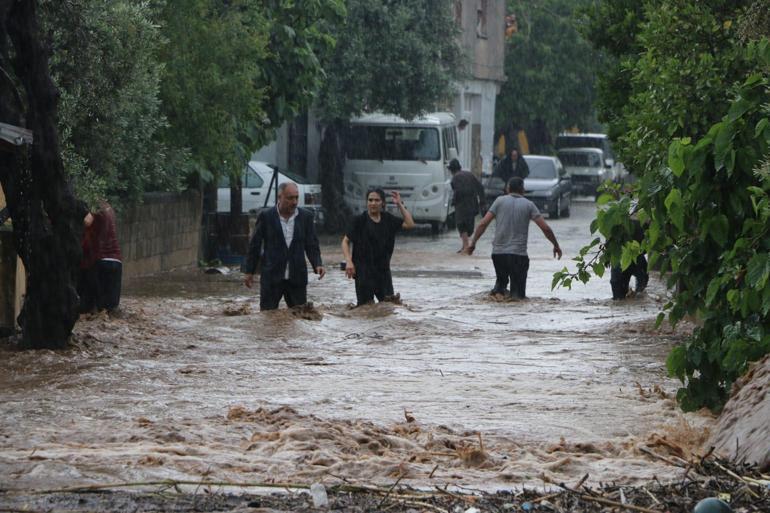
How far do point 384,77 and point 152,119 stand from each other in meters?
14.2

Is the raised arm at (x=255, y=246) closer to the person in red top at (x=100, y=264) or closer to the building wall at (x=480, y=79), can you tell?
the person in red top at (x=100, y=264)

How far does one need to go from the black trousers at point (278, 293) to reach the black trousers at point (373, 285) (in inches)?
40.1

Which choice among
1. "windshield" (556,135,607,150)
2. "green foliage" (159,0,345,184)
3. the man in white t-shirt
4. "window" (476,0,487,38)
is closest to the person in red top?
the man in white t-shirt

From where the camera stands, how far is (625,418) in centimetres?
984

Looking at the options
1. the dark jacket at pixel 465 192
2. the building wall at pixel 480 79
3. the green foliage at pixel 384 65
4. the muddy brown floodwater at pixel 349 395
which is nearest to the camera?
the muddy brown floodwater at pixel 349 395

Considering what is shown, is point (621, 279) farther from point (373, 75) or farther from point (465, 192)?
point (373, 75)

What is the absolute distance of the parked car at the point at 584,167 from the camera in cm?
4991

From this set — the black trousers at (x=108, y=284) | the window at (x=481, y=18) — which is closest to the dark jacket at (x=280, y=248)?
the black trousers at (x=108, y=284)

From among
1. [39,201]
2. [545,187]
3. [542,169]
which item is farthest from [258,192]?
[39,201]

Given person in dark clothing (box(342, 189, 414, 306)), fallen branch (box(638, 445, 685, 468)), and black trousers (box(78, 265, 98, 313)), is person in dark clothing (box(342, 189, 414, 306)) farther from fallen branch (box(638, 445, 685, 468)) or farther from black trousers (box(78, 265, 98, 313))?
fallen branch (box(638, 445, 685, 468))

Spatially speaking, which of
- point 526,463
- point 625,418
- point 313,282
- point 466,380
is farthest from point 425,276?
point 526,463

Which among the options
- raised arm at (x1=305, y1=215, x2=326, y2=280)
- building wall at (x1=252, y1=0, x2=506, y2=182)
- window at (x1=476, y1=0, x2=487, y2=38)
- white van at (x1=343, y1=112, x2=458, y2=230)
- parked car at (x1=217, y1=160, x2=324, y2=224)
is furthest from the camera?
window at (x1=476, y1=0, x2=487, y2=38)

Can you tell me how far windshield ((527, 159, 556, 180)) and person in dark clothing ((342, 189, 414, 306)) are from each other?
894 inches

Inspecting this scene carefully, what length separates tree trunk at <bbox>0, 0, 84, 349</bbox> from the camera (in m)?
11.7
